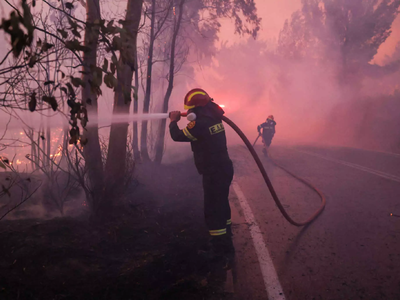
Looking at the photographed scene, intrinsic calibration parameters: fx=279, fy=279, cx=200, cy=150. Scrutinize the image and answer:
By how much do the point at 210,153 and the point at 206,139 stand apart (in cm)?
22

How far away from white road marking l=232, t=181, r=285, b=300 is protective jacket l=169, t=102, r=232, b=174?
1.22m

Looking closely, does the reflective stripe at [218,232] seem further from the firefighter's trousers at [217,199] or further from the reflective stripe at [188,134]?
the reflective stripe at [188,134]

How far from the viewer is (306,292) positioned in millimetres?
2910

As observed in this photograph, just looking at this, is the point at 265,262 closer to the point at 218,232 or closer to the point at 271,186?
the point at 218,232

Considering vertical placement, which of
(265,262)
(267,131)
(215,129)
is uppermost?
(215,129)

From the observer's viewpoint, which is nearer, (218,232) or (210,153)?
(218,232)

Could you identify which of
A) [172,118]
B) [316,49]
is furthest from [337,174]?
[316,49]

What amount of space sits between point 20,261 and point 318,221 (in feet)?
14.5

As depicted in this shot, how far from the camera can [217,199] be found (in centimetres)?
407

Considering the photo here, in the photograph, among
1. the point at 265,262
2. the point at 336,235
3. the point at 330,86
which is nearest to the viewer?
the point at 265,262

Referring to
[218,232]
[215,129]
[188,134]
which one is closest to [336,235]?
[218,232]

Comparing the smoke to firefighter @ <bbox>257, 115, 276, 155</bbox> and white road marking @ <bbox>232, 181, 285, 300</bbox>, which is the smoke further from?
white road marking @ <bbox>232, 181, 285, 300</bbox>

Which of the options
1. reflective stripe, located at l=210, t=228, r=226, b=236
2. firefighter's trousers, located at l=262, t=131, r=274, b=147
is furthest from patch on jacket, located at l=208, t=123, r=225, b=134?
firefighter's trousers, located at l=262, t=131, r=274, b=147

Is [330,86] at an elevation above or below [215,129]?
above
